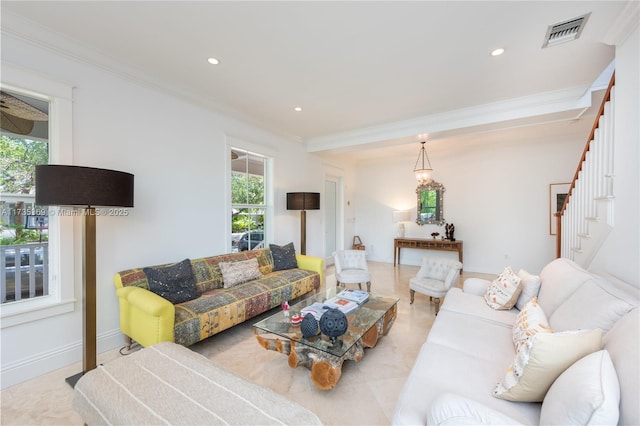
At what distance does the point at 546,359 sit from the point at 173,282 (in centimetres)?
286

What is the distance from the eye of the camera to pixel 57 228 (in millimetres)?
2277

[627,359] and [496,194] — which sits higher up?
[496,194]

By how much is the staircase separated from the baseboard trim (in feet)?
14.8

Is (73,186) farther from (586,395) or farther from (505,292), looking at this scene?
(505,292)

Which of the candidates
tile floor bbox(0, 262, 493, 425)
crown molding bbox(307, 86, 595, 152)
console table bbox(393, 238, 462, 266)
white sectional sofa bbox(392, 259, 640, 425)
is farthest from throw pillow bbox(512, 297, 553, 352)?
console table bbox(393, 238, 462, 266)

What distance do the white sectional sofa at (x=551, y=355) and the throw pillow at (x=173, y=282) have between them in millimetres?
2227

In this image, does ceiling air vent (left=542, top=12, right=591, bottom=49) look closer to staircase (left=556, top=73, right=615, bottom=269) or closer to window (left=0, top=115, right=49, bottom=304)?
staircase (left=556, top=73, right=615, bottom=269)

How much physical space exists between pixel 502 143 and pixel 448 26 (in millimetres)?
4172

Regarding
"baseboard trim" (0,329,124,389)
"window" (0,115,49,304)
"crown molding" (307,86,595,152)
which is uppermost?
"crown molding" (307,86,595,152)

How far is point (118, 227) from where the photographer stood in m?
2.62

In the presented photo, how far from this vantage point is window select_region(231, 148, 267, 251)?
3990 mm

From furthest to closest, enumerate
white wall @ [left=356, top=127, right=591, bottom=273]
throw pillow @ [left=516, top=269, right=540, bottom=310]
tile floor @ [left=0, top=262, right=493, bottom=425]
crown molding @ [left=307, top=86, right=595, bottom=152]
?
white wall @ [left=356, top=127, right=591, bottom=273], crown molding @ [left=307, top=86, right=595, bottom=152], throw pillow @ [left=516, top=269, right=540, bottom=310], tile floor @ [left=0, top=262, right=493, bottom=425]

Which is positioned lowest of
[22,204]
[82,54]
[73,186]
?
[22,204]

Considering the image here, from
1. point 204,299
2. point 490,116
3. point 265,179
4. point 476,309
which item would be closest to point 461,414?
point 476,309
